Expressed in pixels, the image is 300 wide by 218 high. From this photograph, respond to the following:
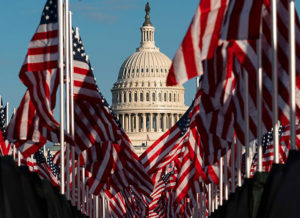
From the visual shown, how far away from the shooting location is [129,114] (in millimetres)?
196000

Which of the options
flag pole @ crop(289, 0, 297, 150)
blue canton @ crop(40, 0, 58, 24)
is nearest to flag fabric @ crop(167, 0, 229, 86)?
flag pole @ crop(289, 0, 297, 150)

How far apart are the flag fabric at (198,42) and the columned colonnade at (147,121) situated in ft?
577

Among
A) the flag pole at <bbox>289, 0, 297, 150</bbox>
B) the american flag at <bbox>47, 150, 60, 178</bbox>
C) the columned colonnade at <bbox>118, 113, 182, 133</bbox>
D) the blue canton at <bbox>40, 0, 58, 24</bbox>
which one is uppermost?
the columned colonnade at <bbox>118, 113, 182, 133</bbox>

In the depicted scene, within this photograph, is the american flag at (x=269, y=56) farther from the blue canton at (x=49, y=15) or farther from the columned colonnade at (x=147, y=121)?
the columned colonnade at (x=147, y=121)

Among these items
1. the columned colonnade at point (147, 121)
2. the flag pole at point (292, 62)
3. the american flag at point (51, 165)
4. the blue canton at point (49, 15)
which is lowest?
the flag pole at point (292, 62)

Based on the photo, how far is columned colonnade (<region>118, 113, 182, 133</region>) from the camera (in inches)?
7699

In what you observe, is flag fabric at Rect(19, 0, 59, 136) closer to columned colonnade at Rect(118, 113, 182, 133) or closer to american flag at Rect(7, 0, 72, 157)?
american flag at Rect(7, 0, 72, 157)

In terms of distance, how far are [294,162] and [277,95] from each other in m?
3.64

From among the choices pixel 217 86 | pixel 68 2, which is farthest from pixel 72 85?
pixel 217 86

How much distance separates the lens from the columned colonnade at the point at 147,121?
642 ft

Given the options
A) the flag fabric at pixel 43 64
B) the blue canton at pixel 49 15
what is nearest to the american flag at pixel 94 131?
the flag fabric at pixel 43 64

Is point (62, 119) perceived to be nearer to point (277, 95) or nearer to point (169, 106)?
point (277, 95)

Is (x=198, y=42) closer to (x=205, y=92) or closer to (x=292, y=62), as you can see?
(x=292, y=62)

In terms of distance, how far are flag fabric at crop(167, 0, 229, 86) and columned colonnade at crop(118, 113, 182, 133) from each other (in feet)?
577
